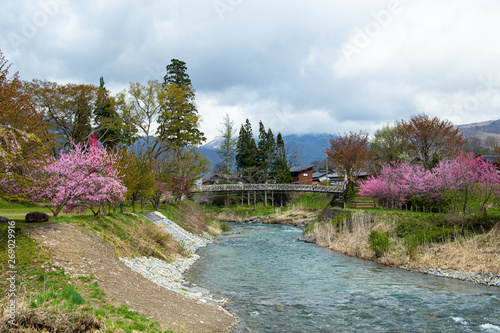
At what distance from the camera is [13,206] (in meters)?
26.0

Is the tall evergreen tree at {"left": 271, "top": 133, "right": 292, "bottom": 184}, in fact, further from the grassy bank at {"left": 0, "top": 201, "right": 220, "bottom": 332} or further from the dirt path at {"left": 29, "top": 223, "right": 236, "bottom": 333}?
the grassy bank at {"left": 0, "top": 201, "right": 220, "bottom": 332}

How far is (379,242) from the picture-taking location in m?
20.8

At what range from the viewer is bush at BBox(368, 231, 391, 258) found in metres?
20.3

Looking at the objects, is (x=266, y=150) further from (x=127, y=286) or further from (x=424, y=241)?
(x=127, y=286)

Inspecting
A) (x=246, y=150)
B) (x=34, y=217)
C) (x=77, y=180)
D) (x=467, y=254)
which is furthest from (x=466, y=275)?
(x=246, y=150)

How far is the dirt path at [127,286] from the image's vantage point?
8875 mm

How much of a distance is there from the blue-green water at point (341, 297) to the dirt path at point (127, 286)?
118 cm

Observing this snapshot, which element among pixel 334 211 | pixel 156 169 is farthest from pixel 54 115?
pixel 334 211

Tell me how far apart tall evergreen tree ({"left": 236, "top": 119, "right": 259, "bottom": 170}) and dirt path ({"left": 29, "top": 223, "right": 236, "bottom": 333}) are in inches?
2270

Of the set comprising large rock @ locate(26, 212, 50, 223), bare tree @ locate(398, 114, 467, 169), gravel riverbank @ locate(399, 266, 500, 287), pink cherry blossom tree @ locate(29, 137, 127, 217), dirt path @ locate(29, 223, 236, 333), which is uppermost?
bare tree @ locate(398, 114, 467, 169)

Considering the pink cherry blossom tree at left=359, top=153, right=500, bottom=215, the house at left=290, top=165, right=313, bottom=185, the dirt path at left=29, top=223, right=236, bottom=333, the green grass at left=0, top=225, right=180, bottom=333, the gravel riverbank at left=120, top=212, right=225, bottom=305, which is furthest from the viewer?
the house at left=290, top=165, right=313, bottom=185

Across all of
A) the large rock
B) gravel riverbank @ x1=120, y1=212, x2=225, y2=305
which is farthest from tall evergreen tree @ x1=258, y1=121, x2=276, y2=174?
the large rock

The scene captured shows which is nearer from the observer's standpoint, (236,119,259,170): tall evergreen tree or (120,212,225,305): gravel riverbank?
(120,212,225,305): gravel riverbank

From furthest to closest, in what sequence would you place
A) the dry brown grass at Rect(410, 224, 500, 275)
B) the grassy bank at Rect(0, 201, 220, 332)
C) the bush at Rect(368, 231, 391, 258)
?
1. the bush at Rect(368, 231, 391, 258)
2. the dry brown grass at Rect(410, 224, 500, 275)
3. the grassy bank at Rect(0, 201, 220, 332)
